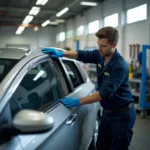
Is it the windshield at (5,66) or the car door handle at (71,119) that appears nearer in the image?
the windshield at (5,66)

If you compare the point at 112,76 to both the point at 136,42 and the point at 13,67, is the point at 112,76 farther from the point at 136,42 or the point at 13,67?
the point at 136,42

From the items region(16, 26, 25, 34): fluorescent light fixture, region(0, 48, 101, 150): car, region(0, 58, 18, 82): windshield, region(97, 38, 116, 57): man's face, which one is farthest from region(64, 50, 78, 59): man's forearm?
region(16, 26, 25, 34): fluorescent light fixture

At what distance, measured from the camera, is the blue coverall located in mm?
2176

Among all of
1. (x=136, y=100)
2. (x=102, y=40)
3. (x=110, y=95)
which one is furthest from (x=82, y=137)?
(x=136, y=100)

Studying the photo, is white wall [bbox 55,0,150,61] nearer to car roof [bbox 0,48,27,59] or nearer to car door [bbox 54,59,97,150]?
car door [bbox 54,59,97,150]

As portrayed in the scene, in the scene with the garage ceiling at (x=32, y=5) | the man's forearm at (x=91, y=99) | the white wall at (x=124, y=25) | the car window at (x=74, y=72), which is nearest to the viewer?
the man's forearm at (x=91, y=99)

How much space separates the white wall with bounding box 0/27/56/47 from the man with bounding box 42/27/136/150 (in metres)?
17.5

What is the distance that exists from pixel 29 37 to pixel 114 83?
59.9 ft

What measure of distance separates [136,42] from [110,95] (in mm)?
7445

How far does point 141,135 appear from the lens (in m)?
4.42

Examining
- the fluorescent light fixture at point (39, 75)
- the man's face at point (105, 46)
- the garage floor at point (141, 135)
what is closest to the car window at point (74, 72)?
the man's face at point (105, 46)

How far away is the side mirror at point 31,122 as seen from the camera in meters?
1.17

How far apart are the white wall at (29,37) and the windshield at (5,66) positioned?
17.9m

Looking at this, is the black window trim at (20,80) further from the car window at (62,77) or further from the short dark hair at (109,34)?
the short dark hair at (109,34)
